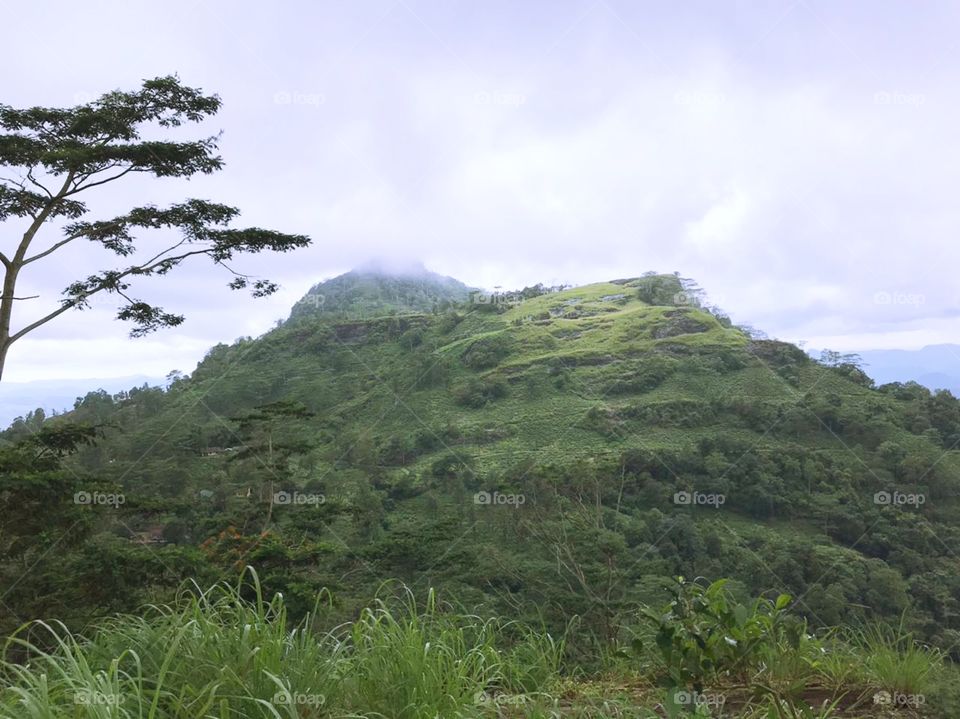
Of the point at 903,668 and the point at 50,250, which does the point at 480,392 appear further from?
the point at 903,668

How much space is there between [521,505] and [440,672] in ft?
53.6

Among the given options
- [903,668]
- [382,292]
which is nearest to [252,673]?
[903,668]

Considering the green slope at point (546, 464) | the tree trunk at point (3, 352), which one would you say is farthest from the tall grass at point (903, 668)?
the tree trunk at point (3, 352)

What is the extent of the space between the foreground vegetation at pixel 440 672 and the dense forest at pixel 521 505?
0.02 meters

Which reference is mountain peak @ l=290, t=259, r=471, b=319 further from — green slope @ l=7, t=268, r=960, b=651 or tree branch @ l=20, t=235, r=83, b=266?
tree branch @ l=20, t=235, r=83, b=266

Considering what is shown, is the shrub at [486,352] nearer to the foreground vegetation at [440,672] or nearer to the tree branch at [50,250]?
the tree branch at [50,250]

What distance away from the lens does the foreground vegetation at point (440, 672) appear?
1743 mm

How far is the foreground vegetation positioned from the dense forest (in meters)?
0.02

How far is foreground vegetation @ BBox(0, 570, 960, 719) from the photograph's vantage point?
68.6 inches

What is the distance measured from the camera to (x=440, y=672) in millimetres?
2105

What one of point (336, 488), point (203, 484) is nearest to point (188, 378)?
point (336, 488)

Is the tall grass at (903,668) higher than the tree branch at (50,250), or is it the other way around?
the tree branch at (50,250)

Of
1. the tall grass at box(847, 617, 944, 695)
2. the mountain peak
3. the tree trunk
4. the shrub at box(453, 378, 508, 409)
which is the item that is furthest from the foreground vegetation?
the mountain peak

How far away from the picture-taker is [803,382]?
47125 mm
